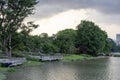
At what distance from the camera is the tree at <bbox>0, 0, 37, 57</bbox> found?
278 ft

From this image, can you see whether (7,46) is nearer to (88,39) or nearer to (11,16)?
(11,16)

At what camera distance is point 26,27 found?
87.6 meters

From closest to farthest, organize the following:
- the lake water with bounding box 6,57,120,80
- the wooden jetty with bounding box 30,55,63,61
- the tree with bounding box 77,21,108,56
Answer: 1. the lake water with bounding box 6,57,120,80
2. the wooden jetty with bounding box 30,55,63,61
3. the tree with bounding box 77,21,108,56

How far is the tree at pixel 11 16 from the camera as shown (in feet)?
278

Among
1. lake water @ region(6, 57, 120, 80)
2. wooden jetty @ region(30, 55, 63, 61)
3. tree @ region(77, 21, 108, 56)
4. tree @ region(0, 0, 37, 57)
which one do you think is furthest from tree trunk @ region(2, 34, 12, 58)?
tree @ region(77, 21, 108, 56)

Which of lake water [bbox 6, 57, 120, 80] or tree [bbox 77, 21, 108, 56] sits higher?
tree [bbox 77, 21, 108, 56]

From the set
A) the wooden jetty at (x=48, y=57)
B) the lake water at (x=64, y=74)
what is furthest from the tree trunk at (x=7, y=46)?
the lake water at (x=64, y=74)

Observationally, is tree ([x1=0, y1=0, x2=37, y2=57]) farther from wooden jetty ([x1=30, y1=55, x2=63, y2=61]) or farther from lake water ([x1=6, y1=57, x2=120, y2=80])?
lake water ([x1=6, y1=57, x2=120, y2=80])

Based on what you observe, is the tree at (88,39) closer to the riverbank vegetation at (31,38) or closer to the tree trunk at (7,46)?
the riverbank vegetation at (31,38)

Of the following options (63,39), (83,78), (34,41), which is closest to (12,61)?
(83,78)

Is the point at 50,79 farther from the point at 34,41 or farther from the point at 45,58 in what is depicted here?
the point at 34,41

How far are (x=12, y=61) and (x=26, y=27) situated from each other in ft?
61.8

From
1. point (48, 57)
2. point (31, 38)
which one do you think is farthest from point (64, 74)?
point (31, 38)

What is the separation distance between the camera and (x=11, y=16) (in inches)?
3334
